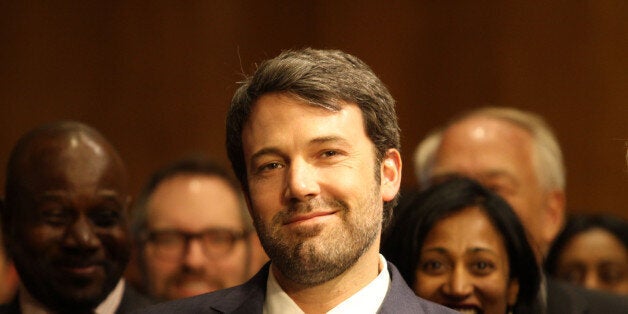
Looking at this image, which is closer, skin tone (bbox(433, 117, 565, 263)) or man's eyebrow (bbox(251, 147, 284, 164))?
man's eyebrow (bbox(251, 147, 284, 164))

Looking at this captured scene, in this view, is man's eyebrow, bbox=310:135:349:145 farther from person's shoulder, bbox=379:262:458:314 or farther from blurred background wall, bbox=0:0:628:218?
blurred background wall, bbox=0:0:628:218

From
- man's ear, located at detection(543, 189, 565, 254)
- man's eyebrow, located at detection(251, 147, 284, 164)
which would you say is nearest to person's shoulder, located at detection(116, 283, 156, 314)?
man's eyebrow, located at detection(251, 147, 284, 164)

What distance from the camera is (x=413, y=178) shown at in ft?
18.9

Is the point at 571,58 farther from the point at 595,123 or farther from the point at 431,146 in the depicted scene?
the point at 431,146

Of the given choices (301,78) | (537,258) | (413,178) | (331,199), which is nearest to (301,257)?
(331,199)

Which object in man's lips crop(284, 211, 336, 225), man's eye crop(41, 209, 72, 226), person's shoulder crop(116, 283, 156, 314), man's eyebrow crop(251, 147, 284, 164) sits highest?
man's eyebrow crop(251, 147, 284, 164)

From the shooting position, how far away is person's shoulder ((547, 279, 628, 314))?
3582 mm

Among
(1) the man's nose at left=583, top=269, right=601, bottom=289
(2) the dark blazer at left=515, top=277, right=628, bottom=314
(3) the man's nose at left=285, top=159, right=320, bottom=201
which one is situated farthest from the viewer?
(1) the man's nose at left=583, top=269, right=601, bottom=289

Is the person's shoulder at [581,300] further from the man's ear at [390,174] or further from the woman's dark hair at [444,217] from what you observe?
the man's ear at [390,174]

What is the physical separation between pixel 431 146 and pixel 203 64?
164cm

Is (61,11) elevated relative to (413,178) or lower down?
elevated

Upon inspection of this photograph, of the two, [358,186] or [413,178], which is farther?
[413,178]

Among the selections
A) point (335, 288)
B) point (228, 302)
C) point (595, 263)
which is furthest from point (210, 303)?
point (595, 263)

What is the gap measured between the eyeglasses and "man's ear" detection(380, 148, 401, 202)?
128 centimetres
